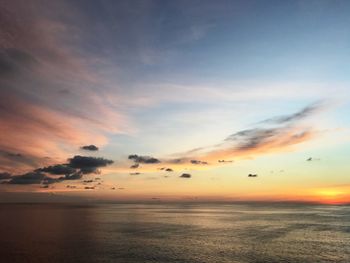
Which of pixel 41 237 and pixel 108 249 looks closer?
pixel 108 249

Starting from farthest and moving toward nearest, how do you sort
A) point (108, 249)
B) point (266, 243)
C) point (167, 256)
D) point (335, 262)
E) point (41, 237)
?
point (41, 237), point (266, 243), point (108, 249), point (167, 256), point (335, 262)

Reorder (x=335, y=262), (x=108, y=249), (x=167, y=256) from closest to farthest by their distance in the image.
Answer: (x=335, y=262), (x=167, y=256), (x=108, y=249)

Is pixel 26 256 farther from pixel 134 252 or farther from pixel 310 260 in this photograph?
pixel 310 260

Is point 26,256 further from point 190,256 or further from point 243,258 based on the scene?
point 243,258

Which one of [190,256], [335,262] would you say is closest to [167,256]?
[190,256]

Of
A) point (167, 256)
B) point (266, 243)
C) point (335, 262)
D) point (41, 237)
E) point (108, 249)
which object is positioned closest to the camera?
point (335, 262)

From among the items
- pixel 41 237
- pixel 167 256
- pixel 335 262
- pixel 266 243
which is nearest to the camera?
pixel 335 262

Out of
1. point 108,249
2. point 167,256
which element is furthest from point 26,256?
point 167,256

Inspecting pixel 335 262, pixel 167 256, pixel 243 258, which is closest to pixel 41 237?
pixel 167 256

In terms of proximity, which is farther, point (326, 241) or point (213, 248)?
point (326, 241)
